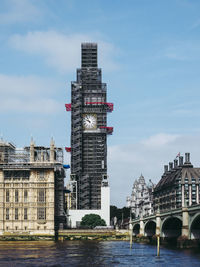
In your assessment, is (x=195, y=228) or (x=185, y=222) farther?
(x=195, y=228)

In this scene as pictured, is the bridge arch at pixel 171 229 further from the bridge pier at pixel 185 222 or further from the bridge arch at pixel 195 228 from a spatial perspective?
the bridge pier at pixel 185 222

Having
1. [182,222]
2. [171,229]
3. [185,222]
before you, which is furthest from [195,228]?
[171,229]

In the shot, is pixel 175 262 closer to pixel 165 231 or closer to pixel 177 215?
pixel 177 215

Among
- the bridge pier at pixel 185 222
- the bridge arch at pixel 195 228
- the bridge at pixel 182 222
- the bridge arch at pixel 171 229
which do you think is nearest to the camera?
the bridge at pixel 182 222

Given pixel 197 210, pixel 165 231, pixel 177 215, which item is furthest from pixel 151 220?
pixel 197 210

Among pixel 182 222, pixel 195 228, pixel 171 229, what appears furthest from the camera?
pixel 171 229

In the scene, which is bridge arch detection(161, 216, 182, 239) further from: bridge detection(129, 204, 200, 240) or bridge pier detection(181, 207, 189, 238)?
bridge pier detection(181, 207, 189, 238)

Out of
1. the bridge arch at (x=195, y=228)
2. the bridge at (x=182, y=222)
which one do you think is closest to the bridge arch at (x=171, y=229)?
the bridge at (x=182, y=222)

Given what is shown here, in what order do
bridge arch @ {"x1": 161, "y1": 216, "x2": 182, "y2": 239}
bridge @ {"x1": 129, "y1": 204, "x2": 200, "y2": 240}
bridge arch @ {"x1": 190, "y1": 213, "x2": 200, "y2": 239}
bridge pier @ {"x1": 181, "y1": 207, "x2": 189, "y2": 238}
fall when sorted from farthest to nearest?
bridge arch @ {"x1": 161, "y1": 216, "x2": 182, "y2": 239}, bridge pier @ {"x1": 181, "y1": 207, "x2": 189, "y2": 238}, bridge arch @ {"x1": 190, "y1": 213, "x2": 200, "y2": 239}, bridge @ {"x1": 129, "y1": 204, "x2": 200, "y2": 240}

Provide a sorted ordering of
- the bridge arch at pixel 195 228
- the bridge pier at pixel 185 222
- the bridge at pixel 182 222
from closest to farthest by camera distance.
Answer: the bridge at pixel 182 222, the bridge arch at pixel 195 228, the bridge pier at pixel 185 222

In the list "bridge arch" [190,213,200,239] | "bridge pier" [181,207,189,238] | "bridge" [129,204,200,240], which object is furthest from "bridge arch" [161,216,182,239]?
"bridge pier" [181,207,189,238]

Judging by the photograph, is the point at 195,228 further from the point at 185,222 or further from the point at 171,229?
the point at 171,229

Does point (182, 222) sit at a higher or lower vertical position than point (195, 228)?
higher

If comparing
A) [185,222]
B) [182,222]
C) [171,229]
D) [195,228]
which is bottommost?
[171,229]
